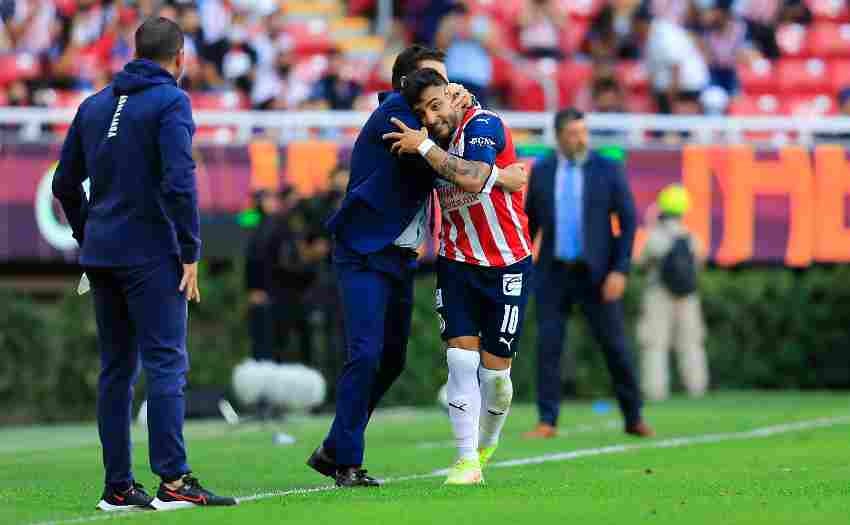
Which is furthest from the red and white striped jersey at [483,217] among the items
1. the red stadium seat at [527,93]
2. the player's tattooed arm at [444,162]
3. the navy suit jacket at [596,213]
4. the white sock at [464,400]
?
the red stadium seat at [527,93]

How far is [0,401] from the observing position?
1842 centimetres

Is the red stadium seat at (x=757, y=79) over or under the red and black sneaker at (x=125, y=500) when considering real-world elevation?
over

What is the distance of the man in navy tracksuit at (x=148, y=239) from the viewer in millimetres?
8328

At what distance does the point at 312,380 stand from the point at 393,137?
22.8ft

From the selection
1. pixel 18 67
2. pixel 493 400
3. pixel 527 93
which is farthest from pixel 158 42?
pixel 527 93

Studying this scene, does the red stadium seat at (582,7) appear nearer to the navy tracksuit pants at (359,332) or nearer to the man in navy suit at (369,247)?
the man in navy suit at (369,247)

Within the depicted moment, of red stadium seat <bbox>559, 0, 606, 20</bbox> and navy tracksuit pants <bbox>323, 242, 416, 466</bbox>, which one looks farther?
red stadium seat <bbox>559, 0, 606, 20</bbox>

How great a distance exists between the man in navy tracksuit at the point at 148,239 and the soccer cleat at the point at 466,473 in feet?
4.51

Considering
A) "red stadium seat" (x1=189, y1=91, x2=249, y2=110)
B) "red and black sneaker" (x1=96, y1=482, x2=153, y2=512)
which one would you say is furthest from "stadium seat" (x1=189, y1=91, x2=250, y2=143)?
"red and black sneaker" (x1=96, y1=482, x2=153, y2=512)

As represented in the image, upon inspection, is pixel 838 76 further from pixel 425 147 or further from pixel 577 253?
pixel 425 147

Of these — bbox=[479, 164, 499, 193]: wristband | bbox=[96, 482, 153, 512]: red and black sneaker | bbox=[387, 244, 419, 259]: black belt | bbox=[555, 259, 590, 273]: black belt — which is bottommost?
bbox=[96, 482, 153, 512]: red and black sneaker

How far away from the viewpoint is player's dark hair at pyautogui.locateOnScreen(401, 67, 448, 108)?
930 cm

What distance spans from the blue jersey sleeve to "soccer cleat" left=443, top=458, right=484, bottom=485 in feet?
4.85

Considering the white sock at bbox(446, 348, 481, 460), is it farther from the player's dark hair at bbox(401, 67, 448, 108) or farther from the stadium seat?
the stadium seat
